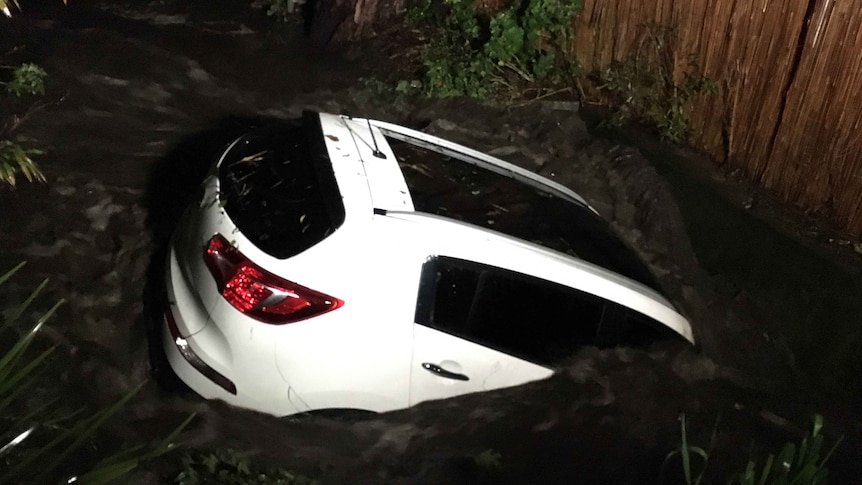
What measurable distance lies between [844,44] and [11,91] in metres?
6.61

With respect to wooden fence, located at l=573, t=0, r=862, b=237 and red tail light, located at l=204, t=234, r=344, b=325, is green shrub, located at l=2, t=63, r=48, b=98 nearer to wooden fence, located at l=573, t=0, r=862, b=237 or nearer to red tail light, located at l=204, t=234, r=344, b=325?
red tail light, located at l=204, t=234, r=344, b=325

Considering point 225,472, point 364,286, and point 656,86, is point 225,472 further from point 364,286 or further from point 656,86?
point 656,86

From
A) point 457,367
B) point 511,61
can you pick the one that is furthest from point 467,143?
point 457,367

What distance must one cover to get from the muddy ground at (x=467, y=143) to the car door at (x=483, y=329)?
16 centimetres

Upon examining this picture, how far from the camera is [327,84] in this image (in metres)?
7.38

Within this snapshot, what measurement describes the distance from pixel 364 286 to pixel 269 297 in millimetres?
411

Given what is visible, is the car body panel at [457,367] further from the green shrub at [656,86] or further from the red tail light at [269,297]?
the green shrub at [656,86]

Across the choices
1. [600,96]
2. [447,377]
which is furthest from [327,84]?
[447,377]

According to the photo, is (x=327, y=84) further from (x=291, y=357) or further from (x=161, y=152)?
(x=291, y=357)

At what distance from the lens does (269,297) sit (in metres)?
3.17

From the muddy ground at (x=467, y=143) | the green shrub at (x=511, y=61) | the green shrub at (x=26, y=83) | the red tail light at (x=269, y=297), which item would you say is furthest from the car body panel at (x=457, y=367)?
the green shrub at (x=26, y=83)

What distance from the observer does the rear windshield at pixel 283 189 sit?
3264mm

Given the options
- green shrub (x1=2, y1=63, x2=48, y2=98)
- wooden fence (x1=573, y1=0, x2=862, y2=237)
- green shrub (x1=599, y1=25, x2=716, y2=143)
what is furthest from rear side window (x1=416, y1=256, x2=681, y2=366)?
green shrub (x1=2, y1=63, x2=48, y2=98)

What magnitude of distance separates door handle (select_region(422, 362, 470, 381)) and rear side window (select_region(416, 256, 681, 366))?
0.58ft
